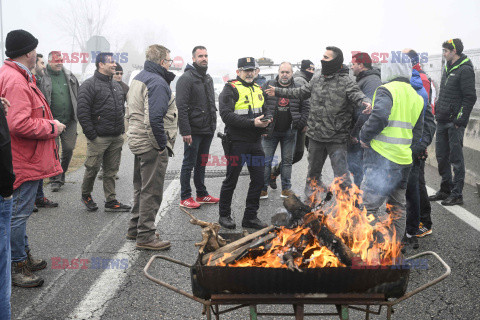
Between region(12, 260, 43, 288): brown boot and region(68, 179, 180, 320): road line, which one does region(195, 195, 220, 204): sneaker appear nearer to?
region(68, 179, 180, 320): road line

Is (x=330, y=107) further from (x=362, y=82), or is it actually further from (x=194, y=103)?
(x=194, y=103)

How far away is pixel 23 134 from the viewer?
12.3 feet

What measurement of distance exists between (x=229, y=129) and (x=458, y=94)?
3725 millimetres

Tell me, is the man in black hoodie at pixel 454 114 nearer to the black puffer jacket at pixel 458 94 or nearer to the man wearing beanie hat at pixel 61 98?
the black puffer jacket at pixel 458 94

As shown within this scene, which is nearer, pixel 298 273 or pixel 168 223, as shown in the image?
pixel 298 273

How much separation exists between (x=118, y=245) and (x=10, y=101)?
6.54 ft

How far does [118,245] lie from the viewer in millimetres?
4801

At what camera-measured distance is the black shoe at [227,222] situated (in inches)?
211

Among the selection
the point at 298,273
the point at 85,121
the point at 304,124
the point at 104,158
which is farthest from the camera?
the point at 304,124

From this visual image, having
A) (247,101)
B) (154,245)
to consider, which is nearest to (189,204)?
(154,245)

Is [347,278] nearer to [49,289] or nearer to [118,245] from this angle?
[49,289]

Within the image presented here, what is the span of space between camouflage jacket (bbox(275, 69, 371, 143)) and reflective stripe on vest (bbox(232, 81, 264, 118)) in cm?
41

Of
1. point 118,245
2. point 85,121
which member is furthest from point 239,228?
point 85,121

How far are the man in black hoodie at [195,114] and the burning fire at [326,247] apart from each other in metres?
3.37
